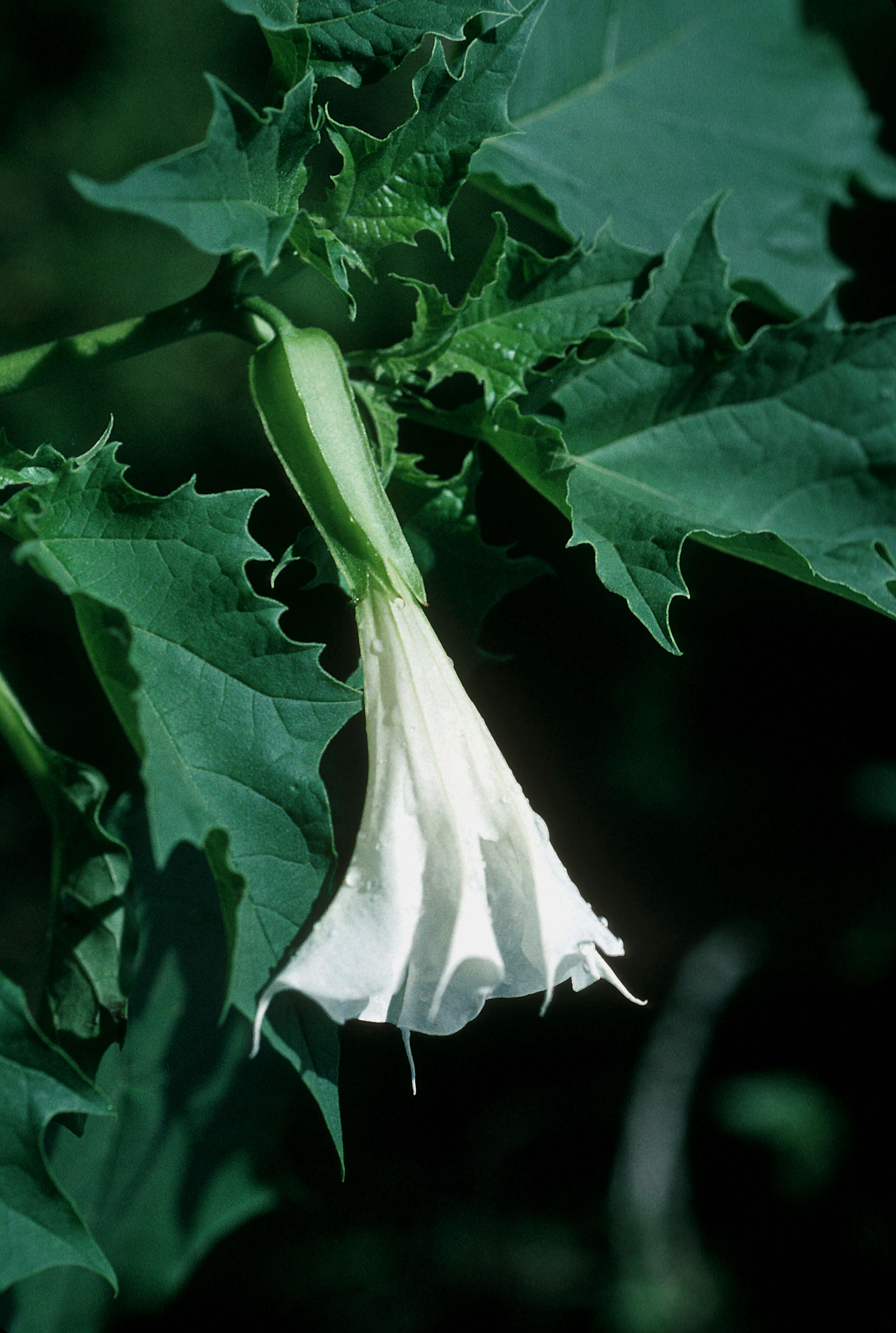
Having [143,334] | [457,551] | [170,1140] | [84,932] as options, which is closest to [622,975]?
[170,1140]

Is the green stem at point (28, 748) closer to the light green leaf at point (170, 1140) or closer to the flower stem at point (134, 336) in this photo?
the flower stem at point (134, 336)

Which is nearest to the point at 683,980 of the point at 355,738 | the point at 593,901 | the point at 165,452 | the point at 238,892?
the point at 593,901

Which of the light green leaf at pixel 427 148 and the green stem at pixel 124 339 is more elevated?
the light green leaf at pixel 427 148

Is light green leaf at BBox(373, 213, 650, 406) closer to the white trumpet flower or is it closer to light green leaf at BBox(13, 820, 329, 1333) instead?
the white trumpet flower

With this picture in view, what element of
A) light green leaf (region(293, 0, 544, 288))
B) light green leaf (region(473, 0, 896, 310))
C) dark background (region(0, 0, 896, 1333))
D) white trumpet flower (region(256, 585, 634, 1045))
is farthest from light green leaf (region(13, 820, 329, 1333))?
light green leaf (region(473, 0, 896, 310))

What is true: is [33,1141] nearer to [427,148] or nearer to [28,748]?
[28,748]

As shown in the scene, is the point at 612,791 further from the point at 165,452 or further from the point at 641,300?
the point at 641,300

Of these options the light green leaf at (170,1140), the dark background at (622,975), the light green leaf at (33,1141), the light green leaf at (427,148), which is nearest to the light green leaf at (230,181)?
the light green leaf at (427,148)
